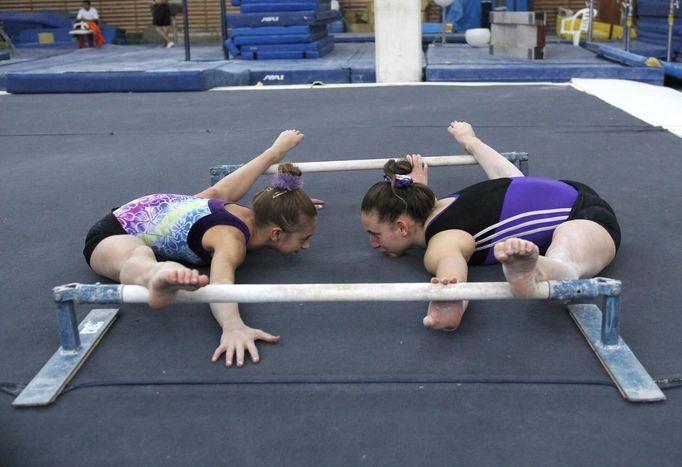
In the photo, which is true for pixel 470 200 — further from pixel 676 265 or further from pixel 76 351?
pixel 76 351

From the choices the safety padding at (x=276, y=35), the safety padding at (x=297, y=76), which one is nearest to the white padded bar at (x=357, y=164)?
the safety padding at (x=297, y=76)

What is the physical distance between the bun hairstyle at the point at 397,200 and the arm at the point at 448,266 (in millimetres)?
93

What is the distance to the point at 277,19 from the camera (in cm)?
767

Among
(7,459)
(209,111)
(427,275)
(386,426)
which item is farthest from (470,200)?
(209,111)

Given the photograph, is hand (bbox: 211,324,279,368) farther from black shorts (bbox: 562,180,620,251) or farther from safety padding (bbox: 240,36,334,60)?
safety padding (bbox: 240,36,334,60)

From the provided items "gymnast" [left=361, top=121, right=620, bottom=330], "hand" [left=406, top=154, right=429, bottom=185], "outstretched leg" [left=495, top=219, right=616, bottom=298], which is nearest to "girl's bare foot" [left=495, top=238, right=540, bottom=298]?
"outstretched leg" [left=495, top=219, right=616, bottom=298]

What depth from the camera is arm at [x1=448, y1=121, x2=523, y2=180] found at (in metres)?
2.48

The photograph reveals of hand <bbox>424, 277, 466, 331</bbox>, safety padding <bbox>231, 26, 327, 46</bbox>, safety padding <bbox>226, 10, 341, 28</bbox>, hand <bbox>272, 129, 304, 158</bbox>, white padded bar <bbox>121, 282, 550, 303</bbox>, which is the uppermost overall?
safety padding <bbox>226, 10, 341, 28</bbox>

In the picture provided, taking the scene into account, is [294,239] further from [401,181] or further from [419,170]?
[419,170]

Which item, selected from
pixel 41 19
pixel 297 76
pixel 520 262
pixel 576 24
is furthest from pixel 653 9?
pixel 41 19

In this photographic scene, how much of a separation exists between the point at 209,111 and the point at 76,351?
3.54 metres

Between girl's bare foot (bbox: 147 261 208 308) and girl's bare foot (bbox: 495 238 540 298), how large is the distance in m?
0.59

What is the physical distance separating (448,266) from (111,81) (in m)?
4.94

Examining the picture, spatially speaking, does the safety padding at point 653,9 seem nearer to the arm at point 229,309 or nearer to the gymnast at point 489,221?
the gymnast at point 489,221
